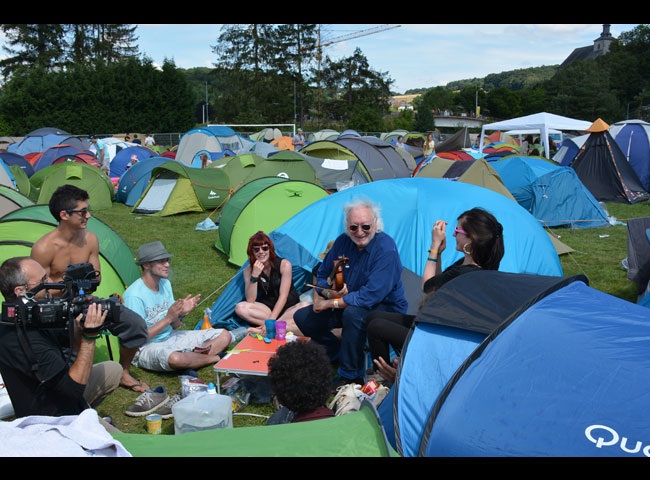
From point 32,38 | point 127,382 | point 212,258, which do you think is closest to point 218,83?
point 32,38

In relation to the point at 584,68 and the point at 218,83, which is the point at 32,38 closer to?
the point at 218,83

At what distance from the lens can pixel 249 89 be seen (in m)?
47.6

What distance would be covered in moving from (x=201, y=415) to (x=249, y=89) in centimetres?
4643

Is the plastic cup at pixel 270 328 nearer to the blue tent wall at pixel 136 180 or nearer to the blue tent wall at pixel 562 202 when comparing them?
the blue tent wall at pixel 562 202

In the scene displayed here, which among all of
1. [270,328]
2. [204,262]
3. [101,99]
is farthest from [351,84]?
[270,328]

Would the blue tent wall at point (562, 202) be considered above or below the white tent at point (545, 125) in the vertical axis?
below

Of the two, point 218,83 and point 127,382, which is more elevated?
point 218,83

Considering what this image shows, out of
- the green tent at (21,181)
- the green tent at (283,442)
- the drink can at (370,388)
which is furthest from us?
the green tent at (21,181)

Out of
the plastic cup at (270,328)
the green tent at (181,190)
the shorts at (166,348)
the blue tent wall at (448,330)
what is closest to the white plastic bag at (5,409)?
the shorts at (166,348)

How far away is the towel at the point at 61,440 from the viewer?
173 cm

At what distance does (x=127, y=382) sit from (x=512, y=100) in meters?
51.8

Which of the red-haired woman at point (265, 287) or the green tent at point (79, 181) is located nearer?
the red-haired woman at point (265, 287)

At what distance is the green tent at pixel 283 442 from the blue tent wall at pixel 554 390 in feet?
1.83

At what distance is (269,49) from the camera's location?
48.1m
